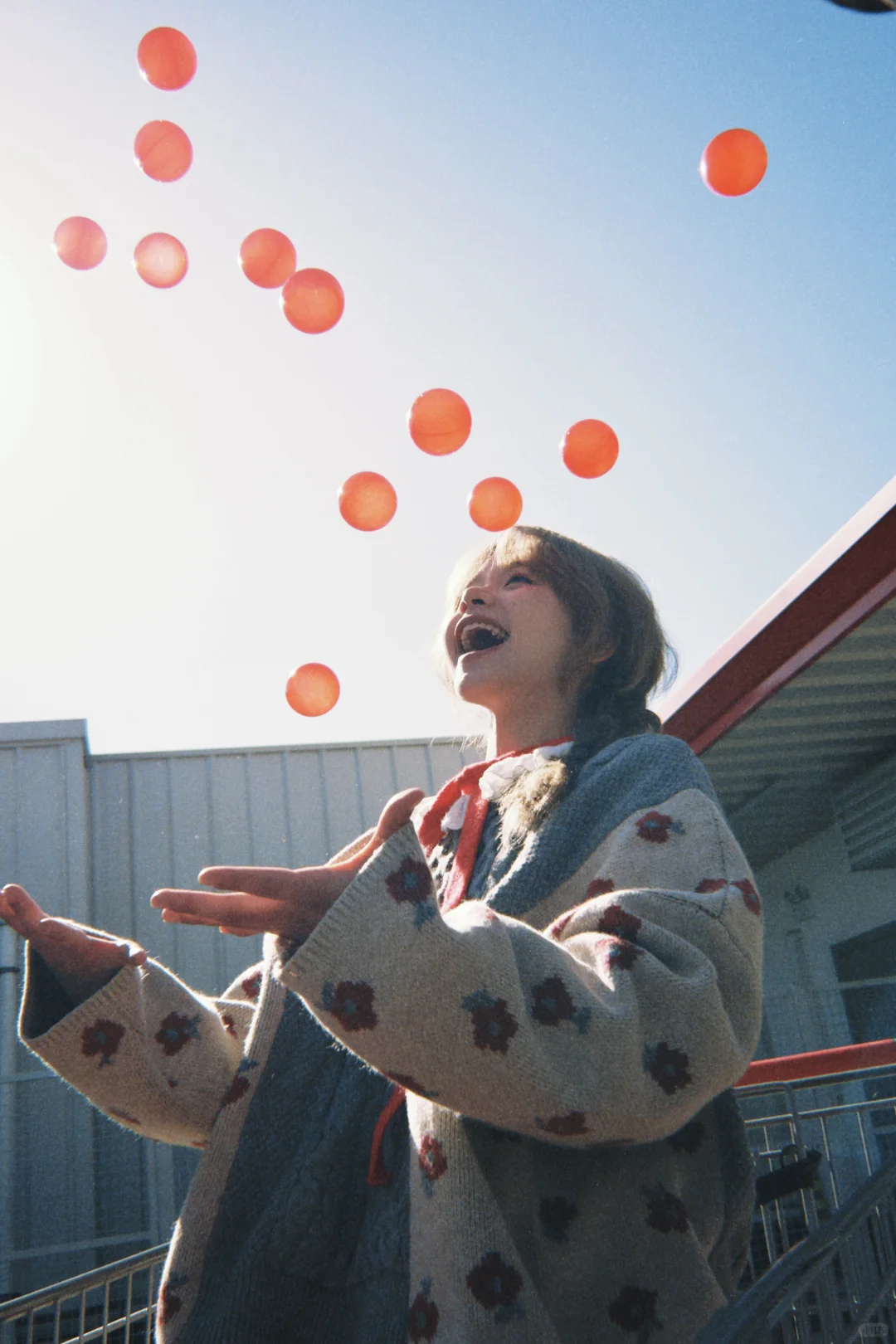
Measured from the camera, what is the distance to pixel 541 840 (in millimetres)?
1199

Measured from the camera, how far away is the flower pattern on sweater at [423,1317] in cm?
92

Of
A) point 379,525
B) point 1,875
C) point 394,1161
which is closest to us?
point 394,1161

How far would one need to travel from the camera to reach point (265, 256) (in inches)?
145

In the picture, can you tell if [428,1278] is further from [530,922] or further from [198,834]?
[198,834]

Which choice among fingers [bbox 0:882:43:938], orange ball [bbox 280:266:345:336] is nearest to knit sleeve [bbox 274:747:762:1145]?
fingers [bbox 0:882:43:938]

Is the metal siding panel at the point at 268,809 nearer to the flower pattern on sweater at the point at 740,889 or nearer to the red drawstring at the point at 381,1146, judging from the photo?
the red drawstring at the point at 381,1146

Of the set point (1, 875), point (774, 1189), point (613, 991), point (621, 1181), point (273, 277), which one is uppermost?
point (273, 277)

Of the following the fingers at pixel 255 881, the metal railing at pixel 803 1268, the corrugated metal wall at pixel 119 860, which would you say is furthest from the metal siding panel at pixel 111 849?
the fingers at pixel 255 881

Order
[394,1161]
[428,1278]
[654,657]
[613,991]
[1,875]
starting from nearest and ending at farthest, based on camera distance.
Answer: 1. [613,991]
2. [428,1278]
3. [394,1161]
4. [654,657]
5. [1,875]

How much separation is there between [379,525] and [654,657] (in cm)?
203

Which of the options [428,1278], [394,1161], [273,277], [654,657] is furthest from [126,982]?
[273,277]

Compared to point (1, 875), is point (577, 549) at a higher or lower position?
lower

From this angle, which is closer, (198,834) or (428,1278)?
(428,1278)

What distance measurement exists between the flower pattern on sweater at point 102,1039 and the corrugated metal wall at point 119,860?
5.91m
